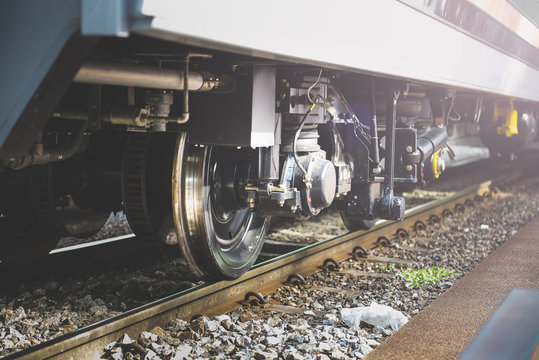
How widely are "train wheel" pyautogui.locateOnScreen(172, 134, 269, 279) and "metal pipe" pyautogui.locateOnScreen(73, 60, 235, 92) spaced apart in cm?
63

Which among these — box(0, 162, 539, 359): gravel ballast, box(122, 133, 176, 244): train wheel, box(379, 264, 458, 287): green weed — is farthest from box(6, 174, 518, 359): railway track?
box(122, 133, 176, 244): train wheel

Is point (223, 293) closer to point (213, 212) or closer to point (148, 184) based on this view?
point (213, 212)

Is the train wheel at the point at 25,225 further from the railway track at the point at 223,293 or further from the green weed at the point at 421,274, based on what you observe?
the green weed at the point at 421,274

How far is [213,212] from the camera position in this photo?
4254 millimetres

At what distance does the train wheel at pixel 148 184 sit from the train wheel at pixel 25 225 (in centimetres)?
57

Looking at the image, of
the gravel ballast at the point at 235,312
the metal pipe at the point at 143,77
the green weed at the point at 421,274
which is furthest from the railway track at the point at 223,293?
the metal pipe at the point at 143,77

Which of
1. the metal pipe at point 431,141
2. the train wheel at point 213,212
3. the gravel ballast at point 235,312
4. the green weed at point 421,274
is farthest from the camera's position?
the metal pipe at point 431,141

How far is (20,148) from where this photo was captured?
2.14 metres

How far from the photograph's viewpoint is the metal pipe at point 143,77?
236 centimetres

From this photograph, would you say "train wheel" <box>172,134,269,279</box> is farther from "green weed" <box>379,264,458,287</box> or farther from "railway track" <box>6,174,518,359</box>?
"green weed" <box>379,264,458,287</box>

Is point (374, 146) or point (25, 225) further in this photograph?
point (374, 146)

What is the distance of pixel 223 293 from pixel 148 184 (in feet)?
3.02

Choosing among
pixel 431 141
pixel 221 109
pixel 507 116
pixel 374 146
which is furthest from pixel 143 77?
pixel 507 116

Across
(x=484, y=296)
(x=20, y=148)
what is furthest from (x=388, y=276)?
(x=20, y=148)
